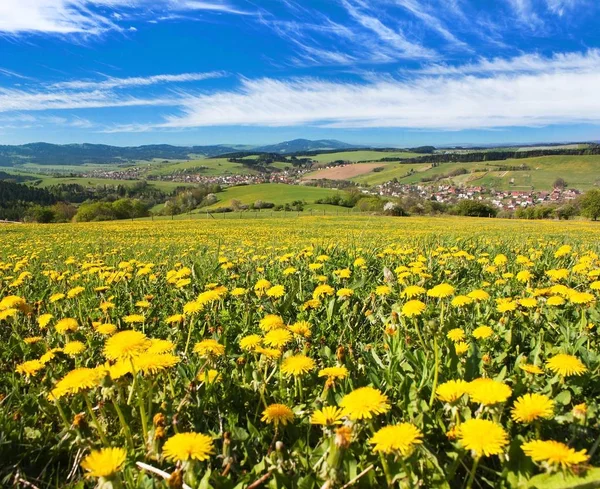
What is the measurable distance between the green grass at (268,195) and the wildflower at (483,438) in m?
93.2

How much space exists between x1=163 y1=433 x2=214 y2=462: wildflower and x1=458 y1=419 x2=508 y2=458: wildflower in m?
0.92

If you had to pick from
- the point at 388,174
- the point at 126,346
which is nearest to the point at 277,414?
the point at 126,346

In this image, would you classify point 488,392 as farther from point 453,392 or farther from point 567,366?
point 567,366

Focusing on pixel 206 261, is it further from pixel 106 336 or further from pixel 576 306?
pixel 576 306

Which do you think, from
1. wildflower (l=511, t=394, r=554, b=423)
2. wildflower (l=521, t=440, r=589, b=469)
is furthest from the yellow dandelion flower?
wildflower (l=521, t=440, r=589, b=469)

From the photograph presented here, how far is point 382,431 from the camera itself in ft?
4.67

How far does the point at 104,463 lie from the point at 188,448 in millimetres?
270

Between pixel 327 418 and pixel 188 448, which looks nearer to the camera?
pixel 188 448

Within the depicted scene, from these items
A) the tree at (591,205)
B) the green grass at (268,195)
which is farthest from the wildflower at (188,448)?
the green grass at (268,195)

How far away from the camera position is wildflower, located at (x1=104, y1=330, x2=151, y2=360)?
6.47ft

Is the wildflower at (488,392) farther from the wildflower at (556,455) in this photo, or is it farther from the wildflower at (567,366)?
the wildflower at (567,366)

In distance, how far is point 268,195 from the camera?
107 m

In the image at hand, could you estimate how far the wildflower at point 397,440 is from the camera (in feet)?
4.45

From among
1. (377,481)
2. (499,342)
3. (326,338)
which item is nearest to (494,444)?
(377,481)
